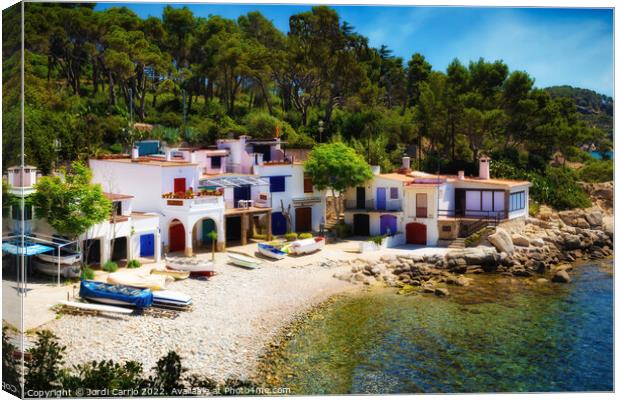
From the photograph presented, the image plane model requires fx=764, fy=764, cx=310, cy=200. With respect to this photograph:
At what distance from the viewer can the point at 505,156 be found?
1189 inches

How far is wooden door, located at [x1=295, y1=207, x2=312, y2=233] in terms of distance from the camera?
26516 mm

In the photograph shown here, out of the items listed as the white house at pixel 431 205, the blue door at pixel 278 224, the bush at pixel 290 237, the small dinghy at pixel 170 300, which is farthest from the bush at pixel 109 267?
the white house at pixel 431 205

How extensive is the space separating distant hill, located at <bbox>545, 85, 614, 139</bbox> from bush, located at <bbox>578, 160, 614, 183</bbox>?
141 centimetres

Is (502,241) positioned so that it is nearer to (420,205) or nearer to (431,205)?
(431,205)

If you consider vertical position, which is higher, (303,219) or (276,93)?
(276,93)

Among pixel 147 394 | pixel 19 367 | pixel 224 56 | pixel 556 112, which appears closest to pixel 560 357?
pixel 147 394

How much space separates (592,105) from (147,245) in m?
12.7

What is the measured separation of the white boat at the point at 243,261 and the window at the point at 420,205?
6729mm

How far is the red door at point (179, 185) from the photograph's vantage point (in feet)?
76.6

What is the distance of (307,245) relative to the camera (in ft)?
78.0

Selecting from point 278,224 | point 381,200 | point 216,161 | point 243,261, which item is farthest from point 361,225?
point 243,261

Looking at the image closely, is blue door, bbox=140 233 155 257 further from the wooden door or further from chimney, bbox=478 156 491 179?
chimney, bbox=478 156 491 179

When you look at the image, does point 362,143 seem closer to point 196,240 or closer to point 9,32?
point 196,240

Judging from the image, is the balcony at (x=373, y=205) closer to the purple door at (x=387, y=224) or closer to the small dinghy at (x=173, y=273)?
the purple door at (x=387, y=224)
